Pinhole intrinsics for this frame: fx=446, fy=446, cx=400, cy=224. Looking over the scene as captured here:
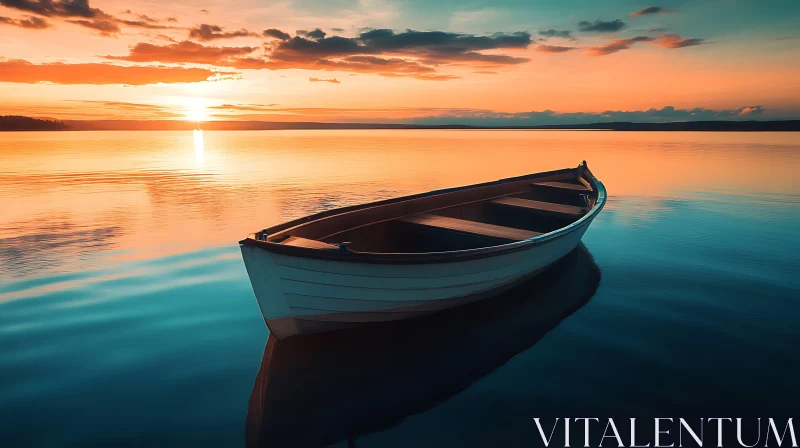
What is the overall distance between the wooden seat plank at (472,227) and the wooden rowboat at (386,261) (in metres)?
0.02

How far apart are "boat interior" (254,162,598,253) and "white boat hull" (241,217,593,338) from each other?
0.43 meters

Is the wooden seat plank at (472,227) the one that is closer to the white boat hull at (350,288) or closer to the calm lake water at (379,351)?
the white boat hull at (350,288)

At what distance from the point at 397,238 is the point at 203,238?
7.71 m

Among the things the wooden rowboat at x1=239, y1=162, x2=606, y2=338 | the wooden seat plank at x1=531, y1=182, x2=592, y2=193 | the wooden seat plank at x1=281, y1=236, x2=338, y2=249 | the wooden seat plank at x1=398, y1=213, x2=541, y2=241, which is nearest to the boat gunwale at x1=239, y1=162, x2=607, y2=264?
the wooden rowboat at x1=239, y1=162, x2=606, y2=338

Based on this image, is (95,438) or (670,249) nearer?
(95,438)

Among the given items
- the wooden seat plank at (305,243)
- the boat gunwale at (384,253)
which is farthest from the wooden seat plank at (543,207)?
the wooden seat plank at (305,243)

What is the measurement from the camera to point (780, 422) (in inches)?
220

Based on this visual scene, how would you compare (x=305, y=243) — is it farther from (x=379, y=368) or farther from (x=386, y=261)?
(x=379, y=368)

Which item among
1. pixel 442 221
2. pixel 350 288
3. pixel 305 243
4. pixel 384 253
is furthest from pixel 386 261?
pixel 442 221

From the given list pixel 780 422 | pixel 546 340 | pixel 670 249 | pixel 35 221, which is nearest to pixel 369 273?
pixel 546 340

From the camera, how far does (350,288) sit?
6820mm

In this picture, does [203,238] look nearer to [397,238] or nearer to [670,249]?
[397,238]

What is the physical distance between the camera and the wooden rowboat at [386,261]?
653cm

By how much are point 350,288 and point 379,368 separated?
1.29 meters
